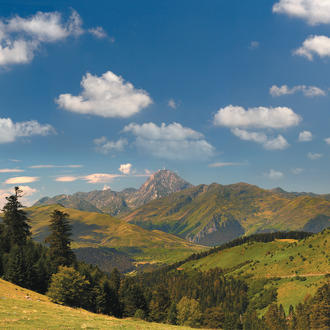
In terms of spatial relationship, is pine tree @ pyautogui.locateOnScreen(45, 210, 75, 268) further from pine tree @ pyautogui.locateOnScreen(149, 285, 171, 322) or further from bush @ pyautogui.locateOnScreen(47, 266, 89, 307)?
pine tree @ pyautogui.locateOnScreen(149, 285, 171, 322)

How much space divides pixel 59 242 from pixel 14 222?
53.1 feet

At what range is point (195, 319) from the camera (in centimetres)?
13438

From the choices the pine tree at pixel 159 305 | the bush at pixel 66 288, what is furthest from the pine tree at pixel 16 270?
the pine tree at pixel 159 305

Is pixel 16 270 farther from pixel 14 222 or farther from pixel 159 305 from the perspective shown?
pixel 159 305

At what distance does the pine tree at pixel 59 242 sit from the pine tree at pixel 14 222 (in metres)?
10.9

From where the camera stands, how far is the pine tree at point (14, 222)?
84.4 meters

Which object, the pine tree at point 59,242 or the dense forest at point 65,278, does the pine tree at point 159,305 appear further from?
the pine tree at point 59,242

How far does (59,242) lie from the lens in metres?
80.2

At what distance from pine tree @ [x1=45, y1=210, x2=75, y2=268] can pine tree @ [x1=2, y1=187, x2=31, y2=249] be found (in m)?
10.9

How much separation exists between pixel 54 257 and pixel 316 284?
187 meters

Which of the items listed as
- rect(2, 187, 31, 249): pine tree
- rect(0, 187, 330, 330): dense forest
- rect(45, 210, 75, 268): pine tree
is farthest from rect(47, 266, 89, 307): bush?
rect(2, 187, 31, 249): pine tree

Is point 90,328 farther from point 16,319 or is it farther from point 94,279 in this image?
point 94,279

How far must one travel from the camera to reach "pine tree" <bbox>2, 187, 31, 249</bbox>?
8438cm

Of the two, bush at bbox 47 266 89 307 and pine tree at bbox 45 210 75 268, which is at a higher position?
pine tree at bbox 45 210 75 268
